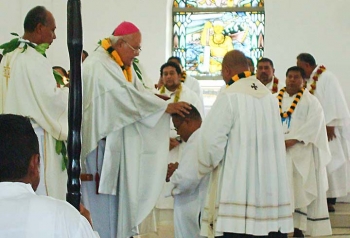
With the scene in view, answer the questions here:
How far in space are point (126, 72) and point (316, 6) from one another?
6.31m

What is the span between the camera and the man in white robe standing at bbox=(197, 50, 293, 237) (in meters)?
5.80

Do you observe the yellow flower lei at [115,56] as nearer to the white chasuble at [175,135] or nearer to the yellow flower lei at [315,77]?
the white chasuble at [175,135]

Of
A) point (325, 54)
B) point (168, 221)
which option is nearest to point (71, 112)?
point (168, 221)

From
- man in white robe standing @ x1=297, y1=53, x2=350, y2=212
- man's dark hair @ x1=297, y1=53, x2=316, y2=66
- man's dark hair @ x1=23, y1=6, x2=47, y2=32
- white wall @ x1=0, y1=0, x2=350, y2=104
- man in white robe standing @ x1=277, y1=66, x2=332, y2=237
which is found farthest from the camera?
white wall @ x1=0, y1=0, x2=350, y2=104

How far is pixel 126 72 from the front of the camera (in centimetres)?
611

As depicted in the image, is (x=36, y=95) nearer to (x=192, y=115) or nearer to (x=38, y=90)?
(x=38, y=90)

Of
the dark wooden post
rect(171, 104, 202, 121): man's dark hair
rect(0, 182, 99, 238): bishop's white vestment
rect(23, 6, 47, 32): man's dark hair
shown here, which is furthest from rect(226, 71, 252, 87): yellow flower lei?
rect(0, 182, 99, 238): bishop's white vestment

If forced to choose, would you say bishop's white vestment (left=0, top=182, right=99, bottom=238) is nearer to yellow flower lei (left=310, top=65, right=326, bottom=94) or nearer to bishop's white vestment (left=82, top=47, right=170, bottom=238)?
bishop's white vestment (left=82, top=47, right=170, bottom=238)

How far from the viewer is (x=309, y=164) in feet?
27.2

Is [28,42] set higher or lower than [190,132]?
higher

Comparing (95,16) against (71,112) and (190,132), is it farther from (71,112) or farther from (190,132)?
(71,112)

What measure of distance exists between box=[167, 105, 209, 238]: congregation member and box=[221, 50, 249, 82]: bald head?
1.43 feet

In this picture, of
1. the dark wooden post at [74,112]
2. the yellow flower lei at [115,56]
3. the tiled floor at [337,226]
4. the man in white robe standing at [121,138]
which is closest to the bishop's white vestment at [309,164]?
the tiled floor at [337,226]

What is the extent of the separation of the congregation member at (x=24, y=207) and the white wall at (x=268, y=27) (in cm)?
900
